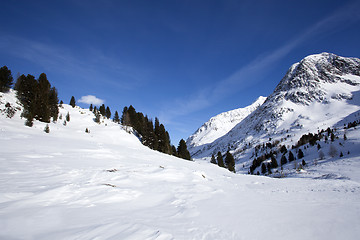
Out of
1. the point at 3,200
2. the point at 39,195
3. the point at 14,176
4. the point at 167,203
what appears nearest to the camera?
the point at 3,200

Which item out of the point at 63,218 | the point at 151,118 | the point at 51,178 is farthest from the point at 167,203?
the point at 151,118

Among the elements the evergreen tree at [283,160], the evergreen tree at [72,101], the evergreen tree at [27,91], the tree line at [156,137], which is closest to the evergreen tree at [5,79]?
the evergreen tree at [27,91]

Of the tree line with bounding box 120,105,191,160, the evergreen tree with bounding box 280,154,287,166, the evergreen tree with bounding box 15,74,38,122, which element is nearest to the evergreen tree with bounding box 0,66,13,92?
the evergreen tree with bounding box 15,74,38,122

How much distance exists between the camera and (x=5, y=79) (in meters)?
36.6

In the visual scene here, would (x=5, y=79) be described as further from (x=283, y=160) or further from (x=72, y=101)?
(x=283, y=160)

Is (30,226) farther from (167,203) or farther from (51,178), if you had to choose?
(51,178)

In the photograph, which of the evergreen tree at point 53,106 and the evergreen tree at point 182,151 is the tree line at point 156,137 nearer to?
the evergreen tree at point 182,151

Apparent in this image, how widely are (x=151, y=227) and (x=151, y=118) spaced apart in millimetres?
53435

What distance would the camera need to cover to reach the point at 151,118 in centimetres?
5653

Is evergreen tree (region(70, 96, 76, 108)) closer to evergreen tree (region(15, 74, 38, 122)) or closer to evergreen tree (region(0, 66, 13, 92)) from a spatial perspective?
evergreen tree (region(0, 66, 13, 92))

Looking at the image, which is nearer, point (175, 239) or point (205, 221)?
point (175, 239)

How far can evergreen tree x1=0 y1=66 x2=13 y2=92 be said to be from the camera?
3496 cm

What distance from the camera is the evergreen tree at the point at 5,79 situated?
115 feet

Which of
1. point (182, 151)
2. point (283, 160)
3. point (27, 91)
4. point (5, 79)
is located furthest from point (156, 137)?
point (283, 160)
